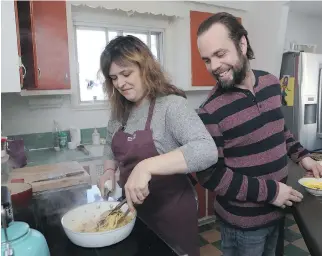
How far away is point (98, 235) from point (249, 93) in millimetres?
747

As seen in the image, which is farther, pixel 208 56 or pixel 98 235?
pixel 208 56

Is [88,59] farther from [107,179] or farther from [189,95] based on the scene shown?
[107,179]

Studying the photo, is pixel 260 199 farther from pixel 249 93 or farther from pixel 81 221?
pixel 81 221

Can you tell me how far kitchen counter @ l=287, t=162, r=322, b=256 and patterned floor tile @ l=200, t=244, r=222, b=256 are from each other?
126 centimetres

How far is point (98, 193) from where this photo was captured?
1.21 meters

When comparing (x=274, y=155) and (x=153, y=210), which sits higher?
(x=274, y=155)

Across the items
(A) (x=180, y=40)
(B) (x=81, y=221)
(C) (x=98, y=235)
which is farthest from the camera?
(A) (x=180, y=40)

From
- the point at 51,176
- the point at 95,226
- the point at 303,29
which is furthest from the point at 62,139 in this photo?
the point at 303,29

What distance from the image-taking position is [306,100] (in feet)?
8.11

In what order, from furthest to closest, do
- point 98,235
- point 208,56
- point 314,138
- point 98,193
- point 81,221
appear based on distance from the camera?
point 314,138 → point 98,193 → point 208,56 → point 81,221 → point 98,235

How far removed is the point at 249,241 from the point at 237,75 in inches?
25.5

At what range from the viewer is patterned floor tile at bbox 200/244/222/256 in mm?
2163

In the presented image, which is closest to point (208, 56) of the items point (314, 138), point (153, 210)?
point (153, 210)

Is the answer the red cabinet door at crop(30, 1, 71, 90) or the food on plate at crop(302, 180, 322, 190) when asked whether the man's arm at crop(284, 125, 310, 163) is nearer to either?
the food on plate at crop(302, 180, 322, 190)
